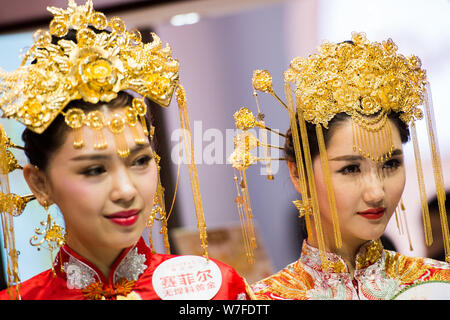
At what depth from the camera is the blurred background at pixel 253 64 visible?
2.42m

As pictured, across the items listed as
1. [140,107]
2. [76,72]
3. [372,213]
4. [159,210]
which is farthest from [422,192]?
[76,72]

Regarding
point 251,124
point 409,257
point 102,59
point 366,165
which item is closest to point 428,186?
point 409,257

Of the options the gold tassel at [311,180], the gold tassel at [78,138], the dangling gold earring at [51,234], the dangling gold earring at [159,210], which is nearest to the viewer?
the gold tassel at [78,138]

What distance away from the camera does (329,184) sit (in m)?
2.23

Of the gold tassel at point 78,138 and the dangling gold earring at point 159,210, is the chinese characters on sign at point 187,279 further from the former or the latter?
the gold tassel at point 78,138

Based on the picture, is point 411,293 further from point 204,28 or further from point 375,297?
point 204,28

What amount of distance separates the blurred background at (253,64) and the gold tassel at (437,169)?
8cm

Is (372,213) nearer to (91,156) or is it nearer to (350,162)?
(350,162)

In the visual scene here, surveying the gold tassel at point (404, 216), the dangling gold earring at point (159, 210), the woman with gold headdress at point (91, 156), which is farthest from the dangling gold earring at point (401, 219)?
the dangling gold earring at point (159, 210)

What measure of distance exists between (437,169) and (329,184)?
1.30 feet

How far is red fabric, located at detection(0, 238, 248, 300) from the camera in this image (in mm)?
2051

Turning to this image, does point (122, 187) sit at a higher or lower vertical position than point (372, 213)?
higher

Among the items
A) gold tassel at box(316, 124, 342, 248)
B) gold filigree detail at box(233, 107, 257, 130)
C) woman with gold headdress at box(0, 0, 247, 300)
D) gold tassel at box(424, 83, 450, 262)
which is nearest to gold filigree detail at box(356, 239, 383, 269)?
gold tassel at box(316, 124, 342, 248)

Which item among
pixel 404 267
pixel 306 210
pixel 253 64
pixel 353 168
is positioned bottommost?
pixel 404 267
